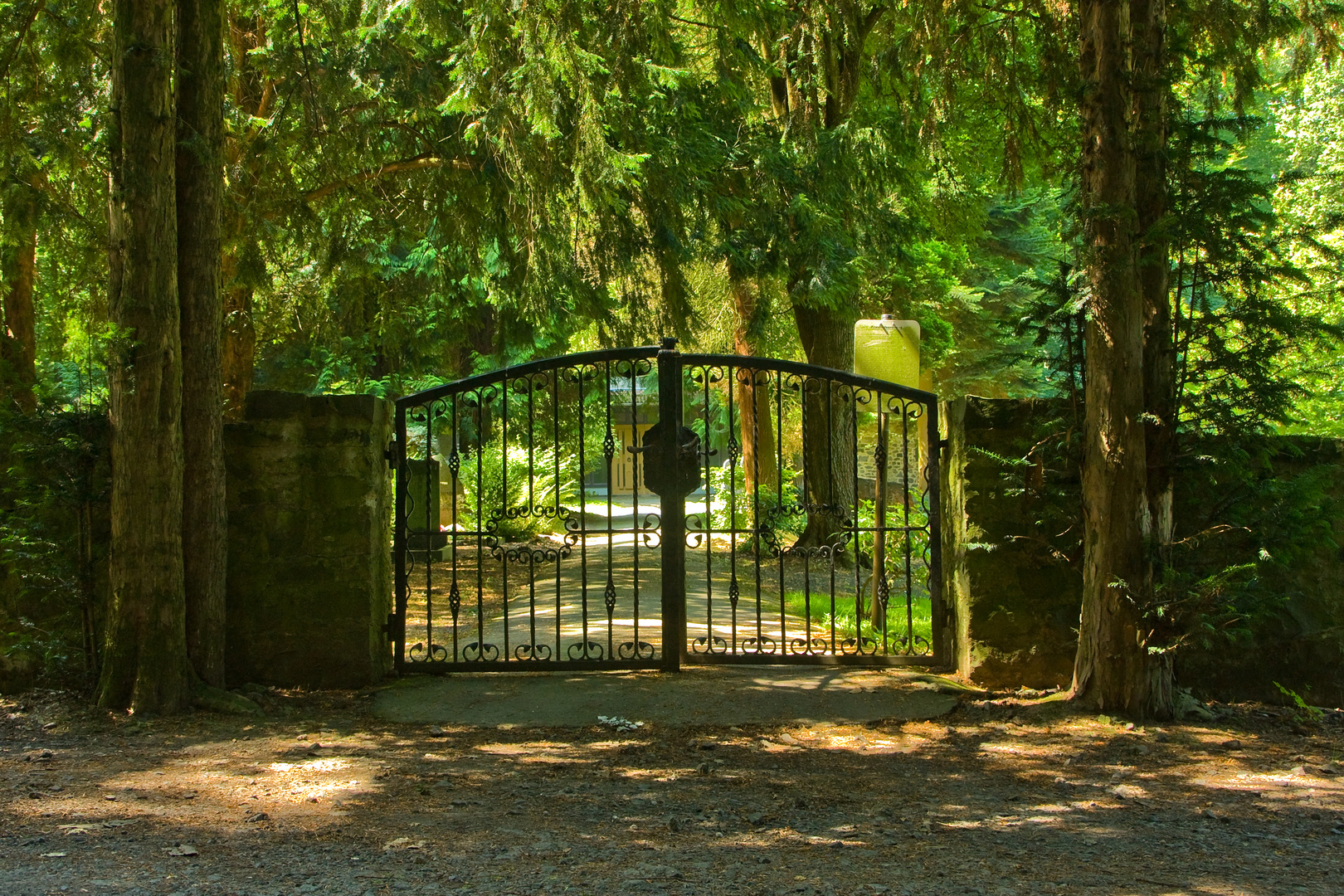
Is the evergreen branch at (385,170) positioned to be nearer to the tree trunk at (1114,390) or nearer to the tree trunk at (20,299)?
the tree trunk at (20,299)

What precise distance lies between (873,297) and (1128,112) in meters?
12.5

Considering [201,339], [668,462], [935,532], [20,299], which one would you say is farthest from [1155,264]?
[20,299]

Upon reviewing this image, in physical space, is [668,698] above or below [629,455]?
below

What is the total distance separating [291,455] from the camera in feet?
22.7

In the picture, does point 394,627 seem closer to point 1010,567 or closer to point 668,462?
point 668,462

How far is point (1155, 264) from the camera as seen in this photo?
5.82 meters

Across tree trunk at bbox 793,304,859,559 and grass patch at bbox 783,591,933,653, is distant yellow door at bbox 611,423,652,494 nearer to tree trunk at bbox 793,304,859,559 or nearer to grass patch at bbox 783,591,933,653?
grass patch at bbox 783,591,933,653

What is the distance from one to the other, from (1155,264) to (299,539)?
17.6ft

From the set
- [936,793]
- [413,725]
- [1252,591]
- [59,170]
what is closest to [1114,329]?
[1252,591]

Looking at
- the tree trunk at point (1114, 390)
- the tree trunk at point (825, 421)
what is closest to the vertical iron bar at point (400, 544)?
the tree trunk at point (1114, 390)

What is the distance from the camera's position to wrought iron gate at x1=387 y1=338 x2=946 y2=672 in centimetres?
708

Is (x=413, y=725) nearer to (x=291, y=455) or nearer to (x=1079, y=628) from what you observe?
(x=291, y=455)

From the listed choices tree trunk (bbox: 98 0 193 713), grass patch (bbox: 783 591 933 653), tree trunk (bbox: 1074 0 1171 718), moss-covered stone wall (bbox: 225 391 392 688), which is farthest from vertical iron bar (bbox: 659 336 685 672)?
tree trunk (bbox: 98 0 193 713)

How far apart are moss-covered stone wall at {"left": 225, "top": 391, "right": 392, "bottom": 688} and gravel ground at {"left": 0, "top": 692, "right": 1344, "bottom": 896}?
1.58 ft
